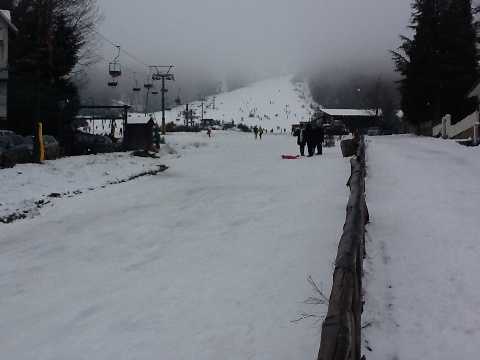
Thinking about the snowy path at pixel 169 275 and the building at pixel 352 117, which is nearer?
the snowy path at pixel 169 275

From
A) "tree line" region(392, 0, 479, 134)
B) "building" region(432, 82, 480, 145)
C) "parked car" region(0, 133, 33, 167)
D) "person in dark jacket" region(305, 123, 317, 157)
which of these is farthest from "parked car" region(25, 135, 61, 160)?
"tree line" region(392, 0, 479, 134)

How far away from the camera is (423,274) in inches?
223

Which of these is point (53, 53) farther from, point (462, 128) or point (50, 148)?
point (462, 128)

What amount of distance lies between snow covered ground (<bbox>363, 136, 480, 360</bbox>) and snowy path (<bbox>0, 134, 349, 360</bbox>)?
66 centimetres

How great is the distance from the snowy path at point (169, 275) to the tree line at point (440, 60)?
38.3 meters

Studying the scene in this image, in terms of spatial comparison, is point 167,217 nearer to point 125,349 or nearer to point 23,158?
point 125,349

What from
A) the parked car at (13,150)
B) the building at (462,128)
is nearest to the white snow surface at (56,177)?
the parked car at (13,150)

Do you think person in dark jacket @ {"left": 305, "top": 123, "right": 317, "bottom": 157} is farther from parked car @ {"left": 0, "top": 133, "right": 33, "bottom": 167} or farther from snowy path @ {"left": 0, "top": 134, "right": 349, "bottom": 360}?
parked car @ {"left": 0, "top": 133, "right": 33, "bottom": 167}

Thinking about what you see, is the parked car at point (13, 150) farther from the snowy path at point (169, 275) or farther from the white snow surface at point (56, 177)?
the snowy path at point (169, 275)

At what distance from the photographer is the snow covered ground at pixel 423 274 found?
13.9 feet

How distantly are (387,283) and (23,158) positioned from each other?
16.5m

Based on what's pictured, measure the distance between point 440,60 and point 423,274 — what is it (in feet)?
→ 148

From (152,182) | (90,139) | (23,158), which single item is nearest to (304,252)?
(152,182)

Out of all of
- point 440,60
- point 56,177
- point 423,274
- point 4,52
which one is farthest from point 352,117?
point 423,274
